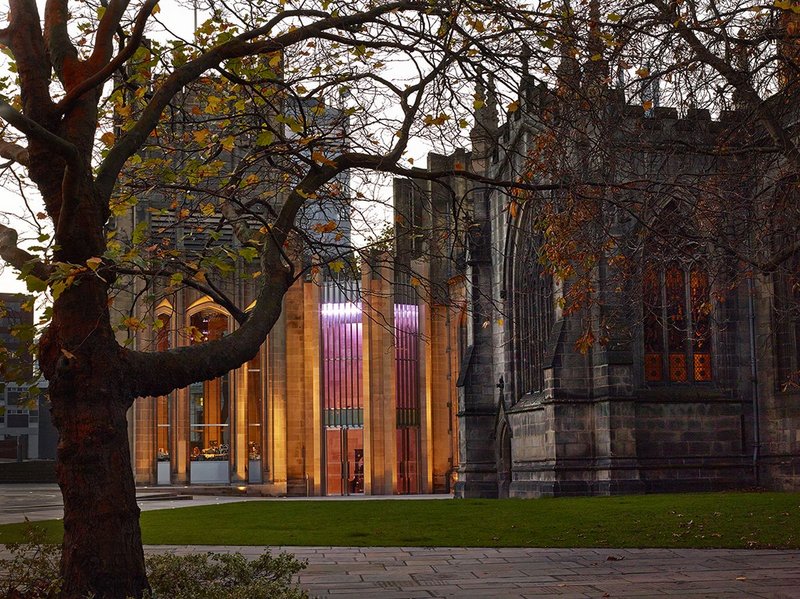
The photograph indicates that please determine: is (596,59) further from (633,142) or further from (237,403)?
(237,403)

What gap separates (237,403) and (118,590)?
130 ft

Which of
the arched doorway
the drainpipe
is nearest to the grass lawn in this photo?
the drainpipe

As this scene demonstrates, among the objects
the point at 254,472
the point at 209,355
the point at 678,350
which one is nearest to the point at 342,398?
the point at 254,472

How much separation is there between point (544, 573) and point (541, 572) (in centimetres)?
10

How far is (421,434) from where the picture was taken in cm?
5028

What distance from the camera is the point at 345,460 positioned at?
164 ft

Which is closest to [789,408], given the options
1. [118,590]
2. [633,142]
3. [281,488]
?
[633,142]

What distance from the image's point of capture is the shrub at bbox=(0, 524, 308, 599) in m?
8.10

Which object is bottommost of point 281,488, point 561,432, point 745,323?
point 281,488

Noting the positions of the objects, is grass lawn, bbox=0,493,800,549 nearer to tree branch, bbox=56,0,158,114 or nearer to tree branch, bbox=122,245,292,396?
tree branch, bbox=122,245,292,396

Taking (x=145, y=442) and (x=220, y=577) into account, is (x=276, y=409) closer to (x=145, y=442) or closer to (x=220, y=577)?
(x=145, y=442)

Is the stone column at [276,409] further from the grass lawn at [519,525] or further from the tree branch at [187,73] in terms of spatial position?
the tree branch at [187,73]

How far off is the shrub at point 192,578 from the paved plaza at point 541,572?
1.03 m

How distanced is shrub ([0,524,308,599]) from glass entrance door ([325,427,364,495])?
130 ft
